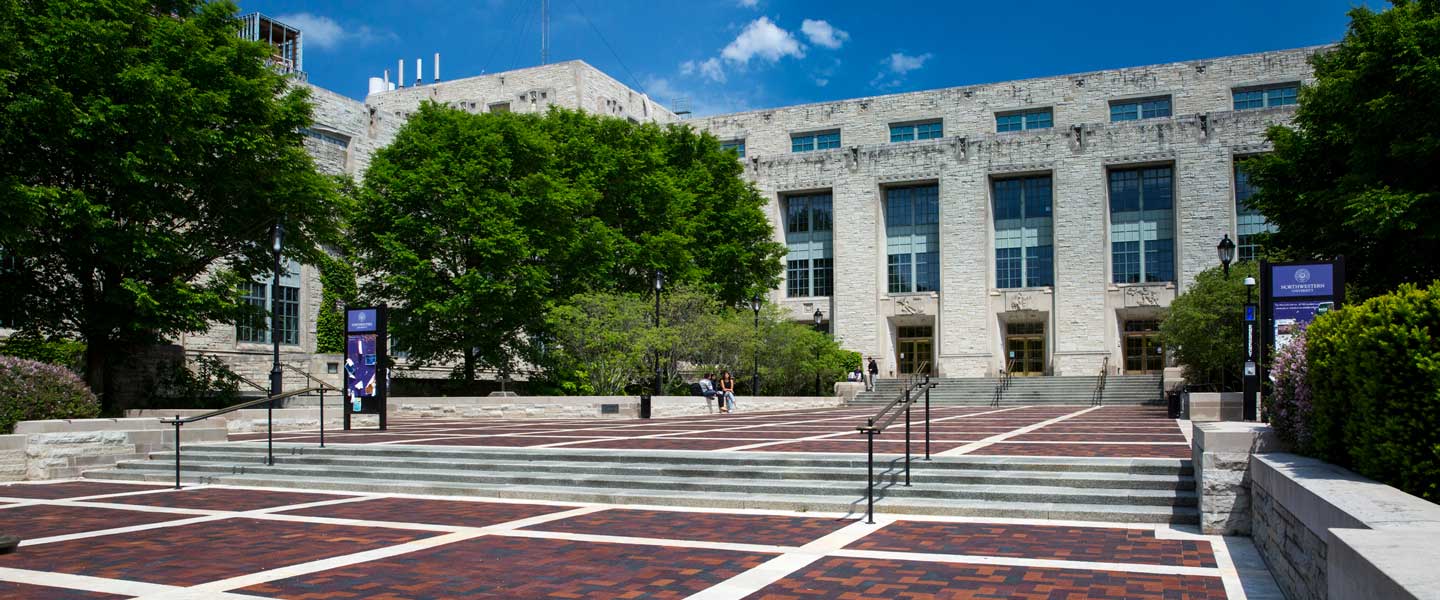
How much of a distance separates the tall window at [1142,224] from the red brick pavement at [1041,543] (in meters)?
44.7

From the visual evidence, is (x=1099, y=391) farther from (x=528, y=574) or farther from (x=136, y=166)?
(x=528, y=574)

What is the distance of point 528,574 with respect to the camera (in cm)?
754

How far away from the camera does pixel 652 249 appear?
1452 inches

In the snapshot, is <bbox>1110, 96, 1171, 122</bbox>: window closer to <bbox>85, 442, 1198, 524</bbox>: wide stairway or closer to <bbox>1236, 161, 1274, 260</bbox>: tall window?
<bbox>1236, 161, 1274, 260</bbox>: tall window

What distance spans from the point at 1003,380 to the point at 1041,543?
37.9 metres

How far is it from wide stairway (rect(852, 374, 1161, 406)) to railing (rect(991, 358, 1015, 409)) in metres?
0.16

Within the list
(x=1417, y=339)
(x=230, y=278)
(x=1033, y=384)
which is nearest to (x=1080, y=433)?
(x=1417, y=339)

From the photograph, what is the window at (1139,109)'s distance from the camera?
5619 centimetres

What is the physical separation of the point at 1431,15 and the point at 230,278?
28.7 m

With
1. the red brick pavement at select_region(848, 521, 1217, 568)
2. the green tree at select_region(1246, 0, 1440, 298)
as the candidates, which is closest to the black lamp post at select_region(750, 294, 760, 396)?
the green tree at select_region(1246, 0, 1440, 298)

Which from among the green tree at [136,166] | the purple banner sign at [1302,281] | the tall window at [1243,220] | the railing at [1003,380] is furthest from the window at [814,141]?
the purple banner sign at [1302,281]

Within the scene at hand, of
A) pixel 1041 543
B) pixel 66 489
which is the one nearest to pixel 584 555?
pixel 1041 543

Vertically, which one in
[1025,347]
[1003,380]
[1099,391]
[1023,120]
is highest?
[1023,120]

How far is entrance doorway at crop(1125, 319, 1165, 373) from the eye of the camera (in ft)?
163
